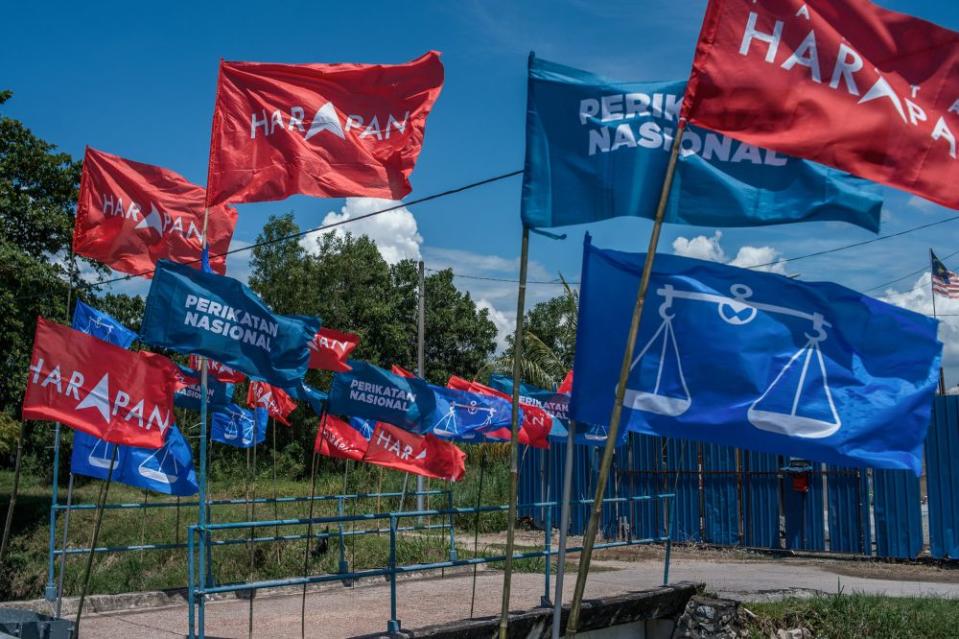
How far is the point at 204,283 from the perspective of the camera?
803 centimetres

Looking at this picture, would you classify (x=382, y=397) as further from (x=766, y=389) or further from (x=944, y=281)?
(x=944, y=281)

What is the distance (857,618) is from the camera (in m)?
11.4

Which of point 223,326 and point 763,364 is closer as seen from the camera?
point 763,364

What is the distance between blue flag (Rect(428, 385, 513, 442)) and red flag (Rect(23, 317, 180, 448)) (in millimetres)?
4759

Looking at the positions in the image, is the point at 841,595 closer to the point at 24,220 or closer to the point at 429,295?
the point at 24,220

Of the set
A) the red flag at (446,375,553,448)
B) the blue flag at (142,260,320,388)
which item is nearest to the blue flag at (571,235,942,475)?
the blue flag at (142,260,320,388)

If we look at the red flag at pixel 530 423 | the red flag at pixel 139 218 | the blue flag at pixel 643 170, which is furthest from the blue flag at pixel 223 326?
the red flag at pixel 530 423

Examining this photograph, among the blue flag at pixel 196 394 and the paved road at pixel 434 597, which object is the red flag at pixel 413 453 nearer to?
the paved road at pixel 434 597

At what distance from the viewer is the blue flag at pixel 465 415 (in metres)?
13.1

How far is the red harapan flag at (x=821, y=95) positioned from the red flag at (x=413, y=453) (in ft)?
28.3

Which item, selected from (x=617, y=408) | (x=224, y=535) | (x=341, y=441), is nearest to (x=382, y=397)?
(x=341, y=441)

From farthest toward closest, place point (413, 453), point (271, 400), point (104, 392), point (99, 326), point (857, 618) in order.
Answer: point (271, 400)
point (413, 453)
point (99, 326)
point (857, 618)
point (104, 392)

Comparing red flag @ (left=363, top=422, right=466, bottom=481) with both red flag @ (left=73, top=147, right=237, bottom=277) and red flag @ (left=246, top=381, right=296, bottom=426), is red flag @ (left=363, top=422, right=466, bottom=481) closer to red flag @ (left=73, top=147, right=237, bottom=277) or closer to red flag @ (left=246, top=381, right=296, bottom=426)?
red flag @ (left=73, top=147, right=237, bottom=277)

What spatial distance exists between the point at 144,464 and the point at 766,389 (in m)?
8.27
